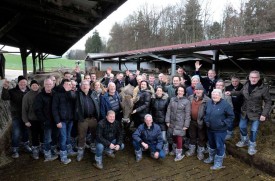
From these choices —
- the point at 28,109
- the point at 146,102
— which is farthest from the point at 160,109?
the point at 28,109

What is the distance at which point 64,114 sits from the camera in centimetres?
423

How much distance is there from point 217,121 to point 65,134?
2845 millimetres

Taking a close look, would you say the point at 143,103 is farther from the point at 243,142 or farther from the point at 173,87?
the point at 243,142

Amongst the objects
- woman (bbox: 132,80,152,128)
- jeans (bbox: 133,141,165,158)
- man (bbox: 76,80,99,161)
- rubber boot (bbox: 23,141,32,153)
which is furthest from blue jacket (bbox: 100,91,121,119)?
rubber boot (bbox: 23,141,32,153)

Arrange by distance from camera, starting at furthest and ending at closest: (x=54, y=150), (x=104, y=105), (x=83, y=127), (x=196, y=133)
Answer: (x=196, y=133) → (x=104, y=105) → (x=54, y=150) → (x=83, y=127)

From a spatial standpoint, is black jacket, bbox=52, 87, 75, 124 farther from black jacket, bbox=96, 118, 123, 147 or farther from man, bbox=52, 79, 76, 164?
black jacket, bbox=96, 118, 123, 147

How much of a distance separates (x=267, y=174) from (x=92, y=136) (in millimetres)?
3489

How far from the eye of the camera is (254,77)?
170 inches

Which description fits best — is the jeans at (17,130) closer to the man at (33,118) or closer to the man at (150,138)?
the man at (33,118)

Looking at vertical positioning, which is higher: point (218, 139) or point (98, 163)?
point (218, 139)

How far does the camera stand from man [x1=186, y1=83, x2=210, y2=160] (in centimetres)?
459

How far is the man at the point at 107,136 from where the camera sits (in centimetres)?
431

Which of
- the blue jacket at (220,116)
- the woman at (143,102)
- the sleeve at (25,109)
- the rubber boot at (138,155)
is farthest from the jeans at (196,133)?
the sleeve at (25,109)

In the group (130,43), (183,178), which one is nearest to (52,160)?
(183,178)
